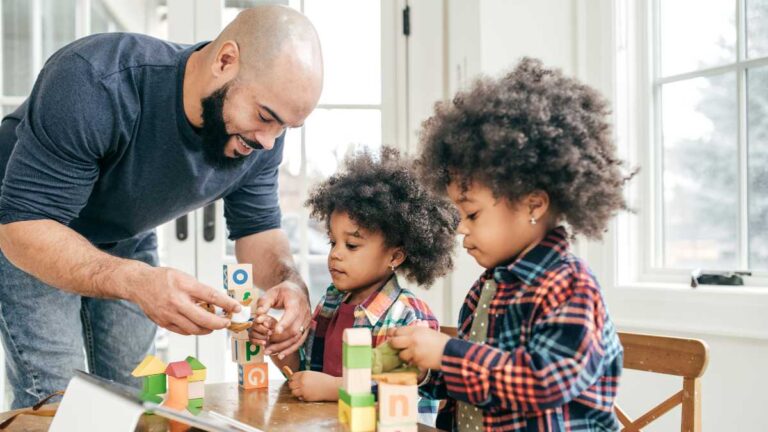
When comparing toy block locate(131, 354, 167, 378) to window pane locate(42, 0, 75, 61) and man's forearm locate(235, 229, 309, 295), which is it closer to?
man's forearm locate(235, 229, 309, 295)

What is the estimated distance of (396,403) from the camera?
3.36 ft

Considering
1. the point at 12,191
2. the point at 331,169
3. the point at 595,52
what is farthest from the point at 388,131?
the point at 12,191

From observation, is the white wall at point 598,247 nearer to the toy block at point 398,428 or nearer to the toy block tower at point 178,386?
the toy block at point 398,428

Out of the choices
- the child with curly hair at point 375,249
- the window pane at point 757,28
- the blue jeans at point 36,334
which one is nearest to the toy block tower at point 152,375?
the child with curly hair at point 375,249

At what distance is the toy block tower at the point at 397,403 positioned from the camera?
1021 mm

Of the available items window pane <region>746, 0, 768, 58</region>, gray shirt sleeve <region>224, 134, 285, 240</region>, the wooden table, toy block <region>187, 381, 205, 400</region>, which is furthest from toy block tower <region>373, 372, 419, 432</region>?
window pane <region>746, 0, 768, 58</region>

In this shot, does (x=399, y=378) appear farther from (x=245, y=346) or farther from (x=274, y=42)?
(x=274, y=42)

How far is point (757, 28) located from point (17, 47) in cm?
242

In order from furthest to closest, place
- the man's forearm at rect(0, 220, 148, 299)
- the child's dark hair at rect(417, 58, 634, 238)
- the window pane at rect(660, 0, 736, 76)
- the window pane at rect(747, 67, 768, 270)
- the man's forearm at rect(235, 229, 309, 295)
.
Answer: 1. the window pane at rect(660, 0, 736, 76)
2. the window pane at rect(747, 67, 768, 270)
3. the man's forearm at rect(235, 229, 309, 295)
4. the man's forearm at rect(0, 220, 148, 299)
5. the child's dark hair at rect(417, 58, 634, 238)

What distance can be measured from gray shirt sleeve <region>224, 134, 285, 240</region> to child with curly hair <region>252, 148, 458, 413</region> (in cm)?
34

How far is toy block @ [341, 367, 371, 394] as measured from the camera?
104 cm

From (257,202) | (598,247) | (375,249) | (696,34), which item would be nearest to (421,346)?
(375,249)

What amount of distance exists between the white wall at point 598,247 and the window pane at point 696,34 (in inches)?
7.9

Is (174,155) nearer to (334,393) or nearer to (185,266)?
(334,393)
